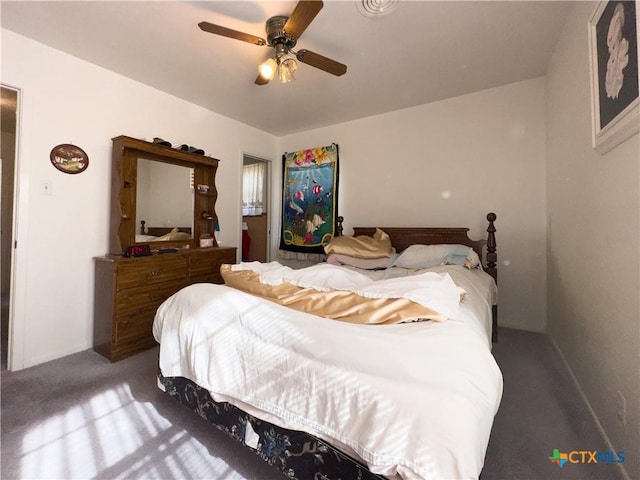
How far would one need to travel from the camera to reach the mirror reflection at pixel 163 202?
274 centimetres

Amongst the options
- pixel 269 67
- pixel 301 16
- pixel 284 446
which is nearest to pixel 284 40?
pixel 269 67

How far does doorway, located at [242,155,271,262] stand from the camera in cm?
448

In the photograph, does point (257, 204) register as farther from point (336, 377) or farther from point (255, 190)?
point (336, 377)

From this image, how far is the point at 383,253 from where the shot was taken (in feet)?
9.41

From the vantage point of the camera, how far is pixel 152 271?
2.49 metres

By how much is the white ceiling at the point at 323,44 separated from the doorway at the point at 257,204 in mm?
1402

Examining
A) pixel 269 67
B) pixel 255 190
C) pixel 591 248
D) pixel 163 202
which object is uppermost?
pixel 269 67

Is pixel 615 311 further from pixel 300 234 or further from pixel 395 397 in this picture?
pixel 300 234

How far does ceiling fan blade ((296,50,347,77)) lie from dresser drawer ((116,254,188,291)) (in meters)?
2.03

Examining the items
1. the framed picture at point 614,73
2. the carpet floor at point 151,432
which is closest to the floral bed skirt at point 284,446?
the carpet floor at point 151,432

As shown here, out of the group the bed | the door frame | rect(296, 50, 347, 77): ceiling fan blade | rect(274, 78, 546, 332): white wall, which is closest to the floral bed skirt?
the bed

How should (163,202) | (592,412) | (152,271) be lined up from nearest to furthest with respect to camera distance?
(592,412) < (152,271) < (163,202)

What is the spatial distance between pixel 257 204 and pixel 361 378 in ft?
12.9

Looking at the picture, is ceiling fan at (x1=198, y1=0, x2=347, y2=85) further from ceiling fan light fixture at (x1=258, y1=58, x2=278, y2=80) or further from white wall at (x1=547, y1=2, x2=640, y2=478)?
white wall at (x1=547, y1=2, x2=640, y2=478)
